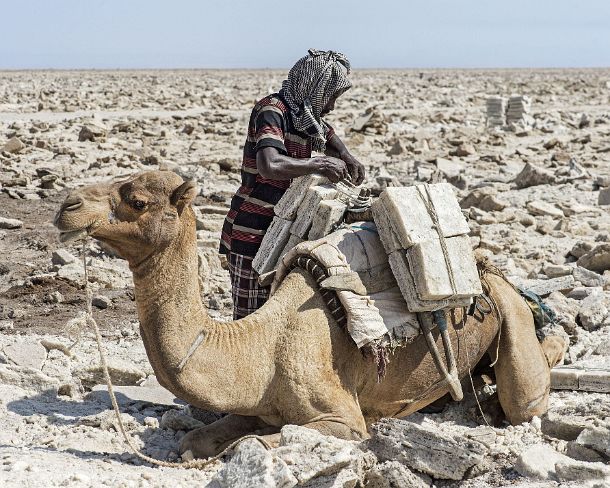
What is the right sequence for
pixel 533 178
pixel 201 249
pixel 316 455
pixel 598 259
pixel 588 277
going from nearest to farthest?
pixel 316 455 → pixel 588 277 → pixel 598 259 → pixel 201 249 → pixel 533 178

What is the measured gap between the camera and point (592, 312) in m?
7.75

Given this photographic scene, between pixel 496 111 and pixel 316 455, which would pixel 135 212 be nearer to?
pixel 316 455

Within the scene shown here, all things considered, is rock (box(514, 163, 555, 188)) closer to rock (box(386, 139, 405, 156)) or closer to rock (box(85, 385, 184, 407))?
rock (box(386, 139, 405, 156))

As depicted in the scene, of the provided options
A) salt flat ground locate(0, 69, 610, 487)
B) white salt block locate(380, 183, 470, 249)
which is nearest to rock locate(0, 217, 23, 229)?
salt flat ground locate(0, 69, 610, 487)

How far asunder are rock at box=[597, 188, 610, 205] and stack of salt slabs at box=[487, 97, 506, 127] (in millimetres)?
11508

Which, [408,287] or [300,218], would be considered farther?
[300,218]

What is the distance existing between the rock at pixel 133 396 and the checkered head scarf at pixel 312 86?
184 centimetres

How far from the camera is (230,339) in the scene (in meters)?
4.79

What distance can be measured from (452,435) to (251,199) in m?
2.00

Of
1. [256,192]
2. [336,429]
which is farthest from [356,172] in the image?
[336,429]

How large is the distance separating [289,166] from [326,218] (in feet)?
1.21

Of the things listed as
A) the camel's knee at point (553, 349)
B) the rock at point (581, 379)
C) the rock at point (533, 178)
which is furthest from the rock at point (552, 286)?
the rock at point (533, 178)

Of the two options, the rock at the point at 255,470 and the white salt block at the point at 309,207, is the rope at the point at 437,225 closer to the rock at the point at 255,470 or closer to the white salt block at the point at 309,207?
the white salt block at the point at 309,207

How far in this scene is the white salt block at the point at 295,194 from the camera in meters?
5.64
